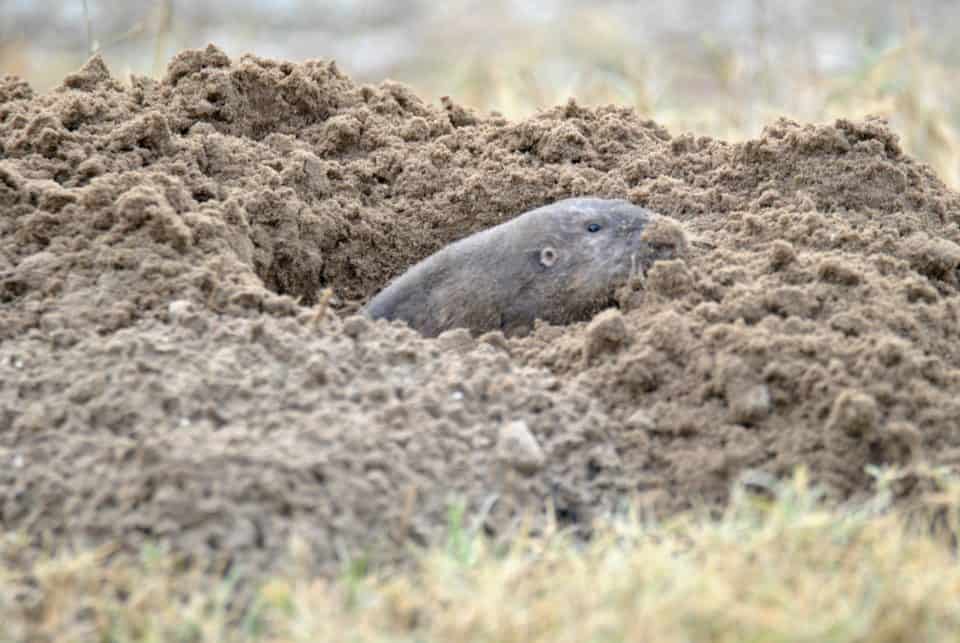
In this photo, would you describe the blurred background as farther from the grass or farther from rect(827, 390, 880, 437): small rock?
the grass

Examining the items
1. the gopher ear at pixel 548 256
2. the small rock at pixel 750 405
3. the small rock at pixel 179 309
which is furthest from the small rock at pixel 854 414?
the small rock at pixel 179 309

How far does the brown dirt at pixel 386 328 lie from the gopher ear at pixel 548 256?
8.4 inches

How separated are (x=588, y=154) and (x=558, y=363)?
1161 mm

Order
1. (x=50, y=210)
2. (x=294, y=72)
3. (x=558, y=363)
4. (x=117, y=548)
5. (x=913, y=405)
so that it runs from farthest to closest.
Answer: (x=294, y=72), (x=50, y=210), (x=558, y=363), (x=913, y=405), (x=117, y=548)

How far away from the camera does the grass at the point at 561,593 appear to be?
7.97 feet

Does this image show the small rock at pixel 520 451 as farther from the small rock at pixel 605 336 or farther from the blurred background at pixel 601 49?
the blurred background at pixel 601 49

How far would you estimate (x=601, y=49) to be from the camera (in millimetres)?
9453

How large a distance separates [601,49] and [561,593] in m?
7.31

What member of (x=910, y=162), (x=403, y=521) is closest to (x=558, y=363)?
(x=403, y=521)

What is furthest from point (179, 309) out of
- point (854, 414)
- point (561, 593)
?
point (854, 414)

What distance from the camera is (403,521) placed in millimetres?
2836

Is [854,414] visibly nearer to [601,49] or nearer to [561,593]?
[561,593]

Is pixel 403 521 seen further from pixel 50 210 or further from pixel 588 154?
pixel 588 154

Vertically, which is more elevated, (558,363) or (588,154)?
(588,154)
